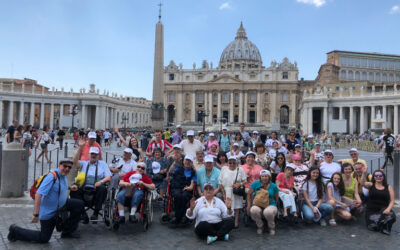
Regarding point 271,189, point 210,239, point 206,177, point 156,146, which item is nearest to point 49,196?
point 210,239

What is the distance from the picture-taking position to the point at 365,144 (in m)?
23.4

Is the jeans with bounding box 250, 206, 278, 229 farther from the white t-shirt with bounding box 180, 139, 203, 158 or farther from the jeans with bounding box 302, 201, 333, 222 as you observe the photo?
the white t-shirt with bounding box 180, 139, 203, 158

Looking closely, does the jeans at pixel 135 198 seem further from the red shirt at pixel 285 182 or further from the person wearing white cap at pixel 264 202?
the red shirt at pixel 285 182

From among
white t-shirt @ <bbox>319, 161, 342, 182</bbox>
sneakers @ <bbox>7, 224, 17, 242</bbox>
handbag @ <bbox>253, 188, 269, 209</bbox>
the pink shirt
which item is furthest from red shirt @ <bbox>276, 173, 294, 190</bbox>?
sneakers @ <bbox>7, 224, 17, 242</bbox>

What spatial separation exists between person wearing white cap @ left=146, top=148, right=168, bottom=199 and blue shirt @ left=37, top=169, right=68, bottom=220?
1.92 metres

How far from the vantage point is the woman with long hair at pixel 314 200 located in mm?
6109

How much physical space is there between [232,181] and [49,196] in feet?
9.80

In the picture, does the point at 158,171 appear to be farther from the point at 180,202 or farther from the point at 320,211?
the point at 320,211

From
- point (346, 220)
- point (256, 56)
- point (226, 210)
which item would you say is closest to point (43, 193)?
point (226, 210)

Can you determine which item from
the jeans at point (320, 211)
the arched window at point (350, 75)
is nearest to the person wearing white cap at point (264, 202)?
the jeans at point (320, 211)

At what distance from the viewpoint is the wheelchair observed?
5.61 m

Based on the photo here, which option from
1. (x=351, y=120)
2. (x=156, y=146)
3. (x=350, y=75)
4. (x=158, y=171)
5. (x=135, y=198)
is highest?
(x=350, y=75)

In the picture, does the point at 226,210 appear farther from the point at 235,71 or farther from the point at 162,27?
the point at 235,71

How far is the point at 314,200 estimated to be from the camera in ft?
20.8
